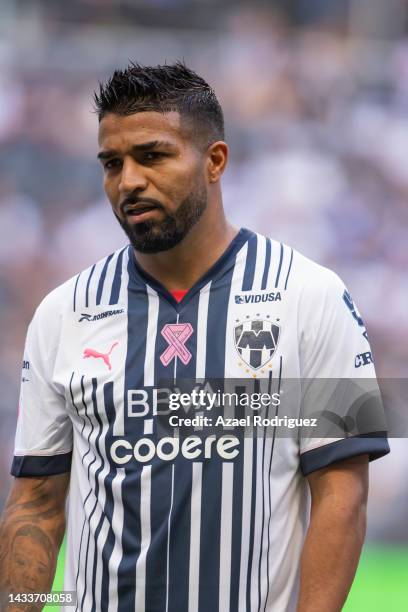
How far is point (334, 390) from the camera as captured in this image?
226cm

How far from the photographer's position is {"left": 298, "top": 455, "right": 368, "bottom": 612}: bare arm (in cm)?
216

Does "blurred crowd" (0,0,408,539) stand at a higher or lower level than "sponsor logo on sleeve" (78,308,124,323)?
higher

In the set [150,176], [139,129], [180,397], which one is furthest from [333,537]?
[139,129]

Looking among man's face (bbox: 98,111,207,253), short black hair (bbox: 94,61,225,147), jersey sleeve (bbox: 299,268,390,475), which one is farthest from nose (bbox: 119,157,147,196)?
jersey sleeve (bbox: 299,268,390,475)

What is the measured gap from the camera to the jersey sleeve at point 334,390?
2236 millimetres

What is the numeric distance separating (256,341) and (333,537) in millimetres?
448

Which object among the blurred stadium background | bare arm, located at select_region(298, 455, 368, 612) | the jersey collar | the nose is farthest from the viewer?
the blurred stadium background

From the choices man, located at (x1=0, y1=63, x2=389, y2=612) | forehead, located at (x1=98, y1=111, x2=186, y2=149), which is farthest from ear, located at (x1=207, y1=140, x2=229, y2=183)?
forehead, located at (x1=98, y1=111, x2=186, y2=149)

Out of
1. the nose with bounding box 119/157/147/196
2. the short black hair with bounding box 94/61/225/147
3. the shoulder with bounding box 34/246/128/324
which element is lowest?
the shoulder with bounding box 34/246/128/324

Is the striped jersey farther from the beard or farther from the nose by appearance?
the nose

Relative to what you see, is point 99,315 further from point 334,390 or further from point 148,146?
point 334,390

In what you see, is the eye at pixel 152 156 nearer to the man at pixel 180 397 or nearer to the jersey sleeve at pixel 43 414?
the man at pixel 180 397

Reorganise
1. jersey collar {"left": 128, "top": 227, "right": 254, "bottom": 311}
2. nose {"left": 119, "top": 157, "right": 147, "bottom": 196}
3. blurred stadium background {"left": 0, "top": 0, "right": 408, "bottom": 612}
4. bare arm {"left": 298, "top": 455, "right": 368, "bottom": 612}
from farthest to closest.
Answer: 1. blurred stadium background {"left": 0, "top": 0, "right": 408, "bottom": 612}
2. jersey collar {"left": 128, "top": 227, "right": 254, "bottom": 311}
3. nose {"left": 119, "top": 157, "right": 147, "bottom": 196}
4. bare arm {"left": 298, "top": 455, "right": 368, "bottom": 612}

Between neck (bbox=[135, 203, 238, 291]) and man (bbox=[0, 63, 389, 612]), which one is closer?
man (bbox=[0, 63, 389, 612])
